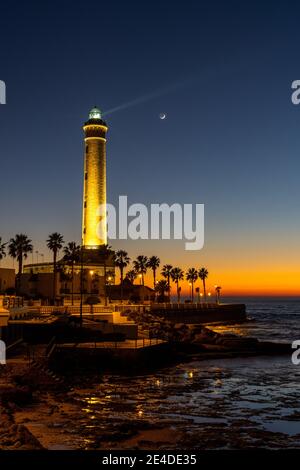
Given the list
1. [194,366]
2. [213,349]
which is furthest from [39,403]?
[213,349]

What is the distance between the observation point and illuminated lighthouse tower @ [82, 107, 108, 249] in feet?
325

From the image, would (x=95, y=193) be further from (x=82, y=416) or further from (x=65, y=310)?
(x=82, y=416)

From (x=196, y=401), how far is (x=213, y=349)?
78.7 feet

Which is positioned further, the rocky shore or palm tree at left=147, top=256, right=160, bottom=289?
palm tree at left=147, top=256, right=160, bottom=289

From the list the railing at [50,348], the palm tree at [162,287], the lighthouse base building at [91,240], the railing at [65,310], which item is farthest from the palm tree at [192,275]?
the railing at [50,348]

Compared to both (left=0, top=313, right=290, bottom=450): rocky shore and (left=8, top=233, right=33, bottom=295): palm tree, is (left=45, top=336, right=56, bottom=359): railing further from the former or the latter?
(left=8, top=233, right=33, bottom=295): palm tree

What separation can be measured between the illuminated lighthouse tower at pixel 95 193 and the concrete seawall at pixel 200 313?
16.2 meters

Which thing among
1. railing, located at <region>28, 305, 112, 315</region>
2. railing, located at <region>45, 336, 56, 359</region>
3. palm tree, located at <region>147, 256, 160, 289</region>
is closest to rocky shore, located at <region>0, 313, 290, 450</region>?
railing, located at <region>45, 336, 56, 359</region>

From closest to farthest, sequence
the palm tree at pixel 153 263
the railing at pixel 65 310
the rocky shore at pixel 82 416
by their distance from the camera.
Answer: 1. the rocky shore at pixel 82 416
2. the railing at pixel 65 310
3. the palm tree at pixel 153 263

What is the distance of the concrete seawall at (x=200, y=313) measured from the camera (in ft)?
317

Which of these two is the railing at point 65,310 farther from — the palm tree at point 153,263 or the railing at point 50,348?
the palm tree at point 153,263

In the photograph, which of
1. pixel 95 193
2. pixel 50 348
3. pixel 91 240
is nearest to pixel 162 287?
pixel 91 240

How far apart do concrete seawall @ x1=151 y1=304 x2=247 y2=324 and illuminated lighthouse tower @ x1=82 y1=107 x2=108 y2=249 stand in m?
16.2
